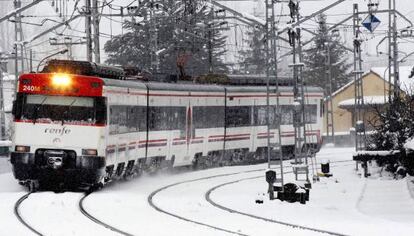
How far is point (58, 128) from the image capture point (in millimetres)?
21766

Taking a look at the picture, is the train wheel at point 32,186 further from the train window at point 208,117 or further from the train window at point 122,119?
the train window at point 208,117

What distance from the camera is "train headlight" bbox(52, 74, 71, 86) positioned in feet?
71.5

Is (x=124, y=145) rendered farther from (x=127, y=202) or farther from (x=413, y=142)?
(x=413, y=142)

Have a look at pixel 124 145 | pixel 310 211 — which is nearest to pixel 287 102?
pixel 124 145

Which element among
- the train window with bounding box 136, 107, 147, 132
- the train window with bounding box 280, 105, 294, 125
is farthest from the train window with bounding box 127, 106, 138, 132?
the train window with bounding box 280, 105, 294, 125

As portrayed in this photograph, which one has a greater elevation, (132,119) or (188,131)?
(132,119)

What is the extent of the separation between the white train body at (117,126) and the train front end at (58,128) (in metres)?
0.02

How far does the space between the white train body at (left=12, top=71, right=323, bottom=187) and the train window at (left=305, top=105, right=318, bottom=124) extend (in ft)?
15.2

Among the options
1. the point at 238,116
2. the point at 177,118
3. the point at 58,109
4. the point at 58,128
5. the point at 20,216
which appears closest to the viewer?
the point at 20,216

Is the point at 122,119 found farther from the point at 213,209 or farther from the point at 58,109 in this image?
the point at 213,209

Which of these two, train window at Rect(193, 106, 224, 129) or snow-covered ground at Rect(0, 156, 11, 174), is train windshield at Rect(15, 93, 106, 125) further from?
snow-covered ground at Rect(0, 156, 11, 174)

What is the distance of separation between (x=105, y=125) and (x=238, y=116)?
12857 mm

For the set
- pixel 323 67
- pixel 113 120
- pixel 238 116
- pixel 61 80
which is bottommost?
pixel 113 120

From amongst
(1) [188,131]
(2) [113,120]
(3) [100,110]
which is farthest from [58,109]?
(1) [188,131]
